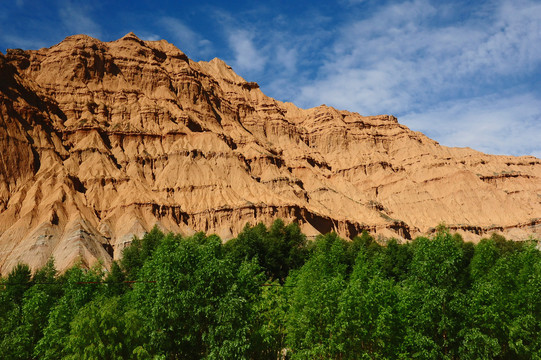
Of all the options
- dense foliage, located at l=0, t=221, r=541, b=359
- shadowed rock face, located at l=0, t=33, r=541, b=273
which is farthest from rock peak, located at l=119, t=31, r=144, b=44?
dense foliage, located at l=0, t=221, r=541, b=359

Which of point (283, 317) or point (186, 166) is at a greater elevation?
point (186, 166)

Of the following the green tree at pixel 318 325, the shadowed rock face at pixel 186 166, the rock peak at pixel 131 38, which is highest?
the rock peak at pixel 131 38

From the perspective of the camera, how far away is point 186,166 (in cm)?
12575

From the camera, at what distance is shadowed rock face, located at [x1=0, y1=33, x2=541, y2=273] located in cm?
10131

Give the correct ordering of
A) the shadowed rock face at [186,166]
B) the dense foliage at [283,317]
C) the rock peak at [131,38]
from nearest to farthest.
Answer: the dense foliage at [283,317]
the shadowed rock face at [186,166]
the rock peak at [131,38]

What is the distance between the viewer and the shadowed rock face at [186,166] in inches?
3989

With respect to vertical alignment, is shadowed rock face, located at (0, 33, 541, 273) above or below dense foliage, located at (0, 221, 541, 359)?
above

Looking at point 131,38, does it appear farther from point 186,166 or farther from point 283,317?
point 283,317

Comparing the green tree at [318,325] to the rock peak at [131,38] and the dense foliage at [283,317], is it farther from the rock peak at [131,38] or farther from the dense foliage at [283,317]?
the rock peak at [131,38]

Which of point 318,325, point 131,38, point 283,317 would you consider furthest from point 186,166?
point 318,325

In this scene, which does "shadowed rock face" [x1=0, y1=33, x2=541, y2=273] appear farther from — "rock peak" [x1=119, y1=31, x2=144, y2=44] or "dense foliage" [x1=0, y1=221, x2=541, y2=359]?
"dense foliage" [x1=0, y1=221, x2=541, y2=359]

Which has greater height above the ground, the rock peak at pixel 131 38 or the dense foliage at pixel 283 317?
the rock peak at pixel 131 38

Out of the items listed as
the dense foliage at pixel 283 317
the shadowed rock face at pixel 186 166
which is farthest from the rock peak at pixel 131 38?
the dense foliage at pixel 283 317

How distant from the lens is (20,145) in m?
106
